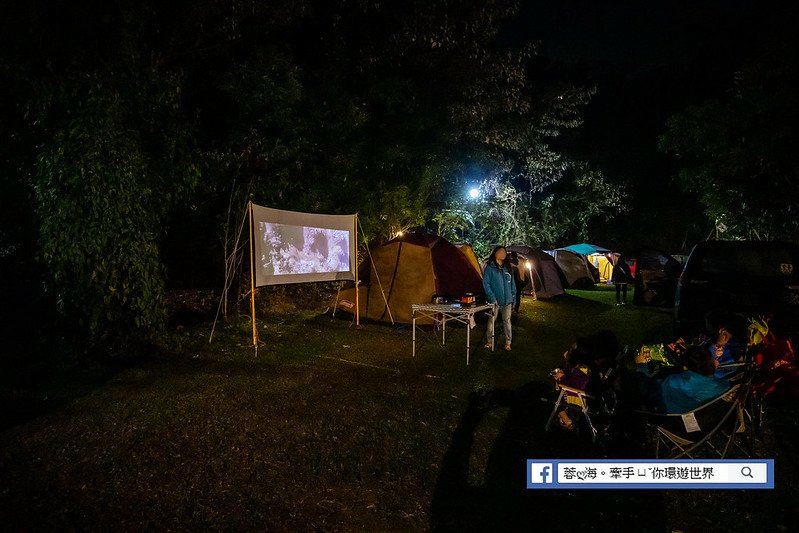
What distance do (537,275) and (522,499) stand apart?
12.3m

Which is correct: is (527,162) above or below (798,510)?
above

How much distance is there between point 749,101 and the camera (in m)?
15.6

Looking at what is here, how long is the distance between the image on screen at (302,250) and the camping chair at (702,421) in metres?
5.66

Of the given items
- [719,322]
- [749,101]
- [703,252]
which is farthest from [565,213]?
[719,322]

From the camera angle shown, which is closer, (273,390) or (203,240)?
(273,390)

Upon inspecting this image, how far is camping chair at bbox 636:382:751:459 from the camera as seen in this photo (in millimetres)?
3461

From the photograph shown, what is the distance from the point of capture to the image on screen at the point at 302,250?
7.69 metres

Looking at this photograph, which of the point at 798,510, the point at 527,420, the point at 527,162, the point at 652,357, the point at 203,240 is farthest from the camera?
the point at 527,162

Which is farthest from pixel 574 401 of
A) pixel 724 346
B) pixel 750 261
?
pixel 750 261

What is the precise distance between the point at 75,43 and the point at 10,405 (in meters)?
4.69

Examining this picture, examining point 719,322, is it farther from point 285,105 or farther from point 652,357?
point 285,105

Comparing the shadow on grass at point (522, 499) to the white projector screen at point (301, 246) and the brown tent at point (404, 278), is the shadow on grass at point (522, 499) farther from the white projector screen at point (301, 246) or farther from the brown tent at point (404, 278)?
the brown tent at point (404, 278)

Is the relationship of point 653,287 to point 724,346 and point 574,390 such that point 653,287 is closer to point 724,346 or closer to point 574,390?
point 724,346

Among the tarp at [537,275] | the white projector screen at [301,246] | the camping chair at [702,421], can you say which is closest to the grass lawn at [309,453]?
the camping chair at [702,421]
